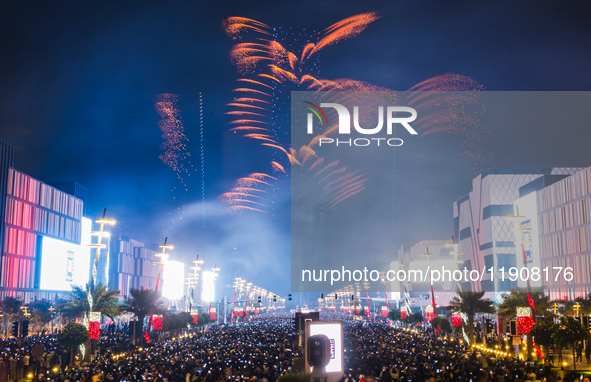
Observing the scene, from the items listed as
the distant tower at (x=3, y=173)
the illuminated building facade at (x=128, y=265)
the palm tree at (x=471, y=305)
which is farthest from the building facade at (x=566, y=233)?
the distant tower at (x=3, y=173)

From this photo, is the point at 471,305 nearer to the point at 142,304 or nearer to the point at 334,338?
the point at 142,304

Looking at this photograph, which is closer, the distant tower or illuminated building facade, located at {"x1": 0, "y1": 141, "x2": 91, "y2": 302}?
the distant tower

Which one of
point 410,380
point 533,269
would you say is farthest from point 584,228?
point 410,380

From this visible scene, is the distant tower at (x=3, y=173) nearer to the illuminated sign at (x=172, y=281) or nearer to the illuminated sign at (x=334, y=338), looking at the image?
the illuminated sign at (x=172, y=281)

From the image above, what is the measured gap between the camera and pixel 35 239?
93000mm

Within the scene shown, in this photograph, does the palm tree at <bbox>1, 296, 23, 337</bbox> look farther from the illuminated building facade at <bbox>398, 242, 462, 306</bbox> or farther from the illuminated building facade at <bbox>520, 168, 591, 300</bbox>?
the illuminated building facade at <bbox>398, 242, 462, 306</bbox>

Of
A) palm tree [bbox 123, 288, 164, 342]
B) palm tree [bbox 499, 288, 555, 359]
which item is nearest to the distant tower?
palm tree [bbox 123, 288, 164, 342]

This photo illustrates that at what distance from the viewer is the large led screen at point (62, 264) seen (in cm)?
9338

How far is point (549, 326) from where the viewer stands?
3438cm

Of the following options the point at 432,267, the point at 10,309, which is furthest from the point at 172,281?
the point at 10,309

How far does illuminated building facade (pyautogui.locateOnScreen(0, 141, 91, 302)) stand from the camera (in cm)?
8300

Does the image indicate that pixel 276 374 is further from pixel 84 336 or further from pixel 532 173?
pixel 532 173

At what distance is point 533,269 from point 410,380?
88889 mm

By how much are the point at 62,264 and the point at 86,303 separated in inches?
2475
